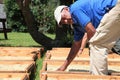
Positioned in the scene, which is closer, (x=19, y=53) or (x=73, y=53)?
(x=73, y=53)

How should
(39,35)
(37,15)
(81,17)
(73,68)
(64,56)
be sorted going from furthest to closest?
1. (37,15)
2. (39,35)
3. (64,56)
4. (73,68)
5. (81,17)

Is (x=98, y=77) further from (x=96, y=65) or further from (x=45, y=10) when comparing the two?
(x=45, y=10)

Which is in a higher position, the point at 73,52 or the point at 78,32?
the point at 78,32

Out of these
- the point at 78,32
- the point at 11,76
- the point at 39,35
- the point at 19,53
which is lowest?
the point at 39,35

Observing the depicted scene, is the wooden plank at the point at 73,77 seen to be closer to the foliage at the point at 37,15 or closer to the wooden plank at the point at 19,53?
the wooden plank at the point at 19,53

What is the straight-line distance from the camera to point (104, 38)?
450cm

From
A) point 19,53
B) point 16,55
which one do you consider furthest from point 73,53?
point 19,53

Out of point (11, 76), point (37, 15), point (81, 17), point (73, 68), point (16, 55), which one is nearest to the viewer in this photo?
point (81, 17)

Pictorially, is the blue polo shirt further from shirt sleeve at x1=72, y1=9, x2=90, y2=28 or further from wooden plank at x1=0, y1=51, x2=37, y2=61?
wooden plank at x1=0, y1=51, x2=37, y2=61

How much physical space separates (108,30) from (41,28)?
15051 mm

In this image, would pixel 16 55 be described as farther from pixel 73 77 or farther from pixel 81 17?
pixel 81 17

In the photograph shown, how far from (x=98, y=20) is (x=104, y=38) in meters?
0.24

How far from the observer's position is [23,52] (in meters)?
7.46

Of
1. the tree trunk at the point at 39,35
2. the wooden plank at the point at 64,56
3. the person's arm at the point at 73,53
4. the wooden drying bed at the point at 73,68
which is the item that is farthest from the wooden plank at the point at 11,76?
the tree trunk at the point at 39,35
